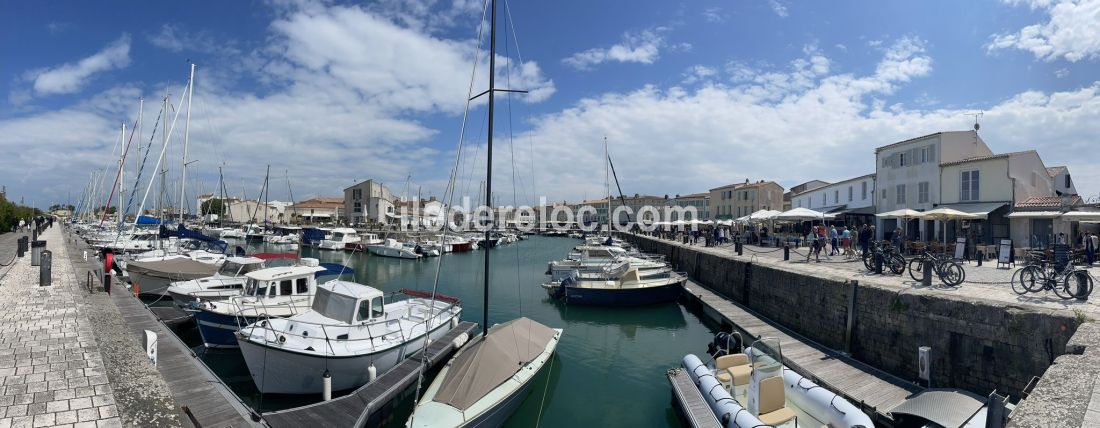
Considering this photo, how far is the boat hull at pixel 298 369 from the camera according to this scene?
35.7 ft

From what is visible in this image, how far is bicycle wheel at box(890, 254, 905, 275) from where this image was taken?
50.2 feet

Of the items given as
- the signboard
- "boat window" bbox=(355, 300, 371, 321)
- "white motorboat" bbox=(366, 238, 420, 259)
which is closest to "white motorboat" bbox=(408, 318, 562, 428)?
"boat window" bbox=(355, 300, 371, 321)

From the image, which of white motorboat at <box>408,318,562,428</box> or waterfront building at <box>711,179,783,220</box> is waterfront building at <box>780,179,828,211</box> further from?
white motorboat at <box>408,318,562,428</box>

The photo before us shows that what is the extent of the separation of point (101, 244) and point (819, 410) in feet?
174

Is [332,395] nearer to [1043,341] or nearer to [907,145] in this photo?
[1043,341]

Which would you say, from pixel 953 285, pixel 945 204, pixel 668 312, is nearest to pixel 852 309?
pixel 953 285

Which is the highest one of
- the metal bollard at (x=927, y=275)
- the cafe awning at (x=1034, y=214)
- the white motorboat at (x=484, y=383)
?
the cafe awning at (x=1034, y=214)

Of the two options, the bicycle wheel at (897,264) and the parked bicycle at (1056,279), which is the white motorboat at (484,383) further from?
the parked bicycle at (1056,279)

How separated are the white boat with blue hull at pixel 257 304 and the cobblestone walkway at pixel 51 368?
3.01 metres

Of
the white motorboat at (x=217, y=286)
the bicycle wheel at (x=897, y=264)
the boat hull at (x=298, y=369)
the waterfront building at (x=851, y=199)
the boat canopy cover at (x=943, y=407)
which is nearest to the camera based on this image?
the boat canopy cover at (x=943, y=407)

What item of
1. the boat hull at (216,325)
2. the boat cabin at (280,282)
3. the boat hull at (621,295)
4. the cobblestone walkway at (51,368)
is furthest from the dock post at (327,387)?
the boat hull at (621,295)

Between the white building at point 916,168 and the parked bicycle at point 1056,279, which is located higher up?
the white building at point 916,168

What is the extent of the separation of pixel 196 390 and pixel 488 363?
5205mm

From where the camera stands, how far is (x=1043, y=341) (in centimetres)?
919
